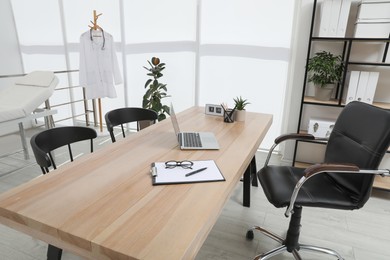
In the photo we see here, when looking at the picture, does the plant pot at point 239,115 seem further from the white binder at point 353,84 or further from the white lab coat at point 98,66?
the white lab coat at point 98,66

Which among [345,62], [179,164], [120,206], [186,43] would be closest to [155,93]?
[186,43]

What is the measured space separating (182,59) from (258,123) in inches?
78.5

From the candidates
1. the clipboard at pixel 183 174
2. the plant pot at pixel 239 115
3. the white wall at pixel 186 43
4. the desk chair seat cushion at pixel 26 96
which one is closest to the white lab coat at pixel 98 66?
the white wall at pixel 186 43

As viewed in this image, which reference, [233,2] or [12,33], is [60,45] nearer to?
[12,33]

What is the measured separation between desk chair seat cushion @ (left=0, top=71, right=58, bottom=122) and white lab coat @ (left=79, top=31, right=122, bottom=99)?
52cm

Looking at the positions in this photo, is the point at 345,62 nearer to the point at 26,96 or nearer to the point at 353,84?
the point at 353,84

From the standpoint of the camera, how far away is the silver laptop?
1571 millimetres

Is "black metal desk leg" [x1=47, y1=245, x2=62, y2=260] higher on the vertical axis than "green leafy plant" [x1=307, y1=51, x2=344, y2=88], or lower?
lower

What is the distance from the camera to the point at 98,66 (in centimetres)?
368

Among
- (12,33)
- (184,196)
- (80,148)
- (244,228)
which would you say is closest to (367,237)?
(244,228)

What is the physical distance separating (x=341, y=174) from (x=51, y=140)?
177 cm

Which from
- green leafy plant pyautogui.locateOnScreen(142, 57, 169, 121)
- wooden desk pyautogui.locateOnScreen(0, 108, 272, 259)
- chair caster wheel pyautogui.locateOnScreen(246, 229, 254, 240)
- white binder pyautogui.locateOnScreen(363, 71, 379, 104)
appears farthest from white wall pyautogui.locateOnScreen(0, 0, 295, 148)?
wooden desk pyautogui.locateOnScreen(0, 108, 272, 259)

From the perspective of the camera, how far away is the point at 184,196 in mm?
1062

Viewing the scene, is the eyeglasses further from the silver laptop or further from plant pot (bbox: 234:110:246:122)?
plant pot (bbox: 234:110:246:122)
